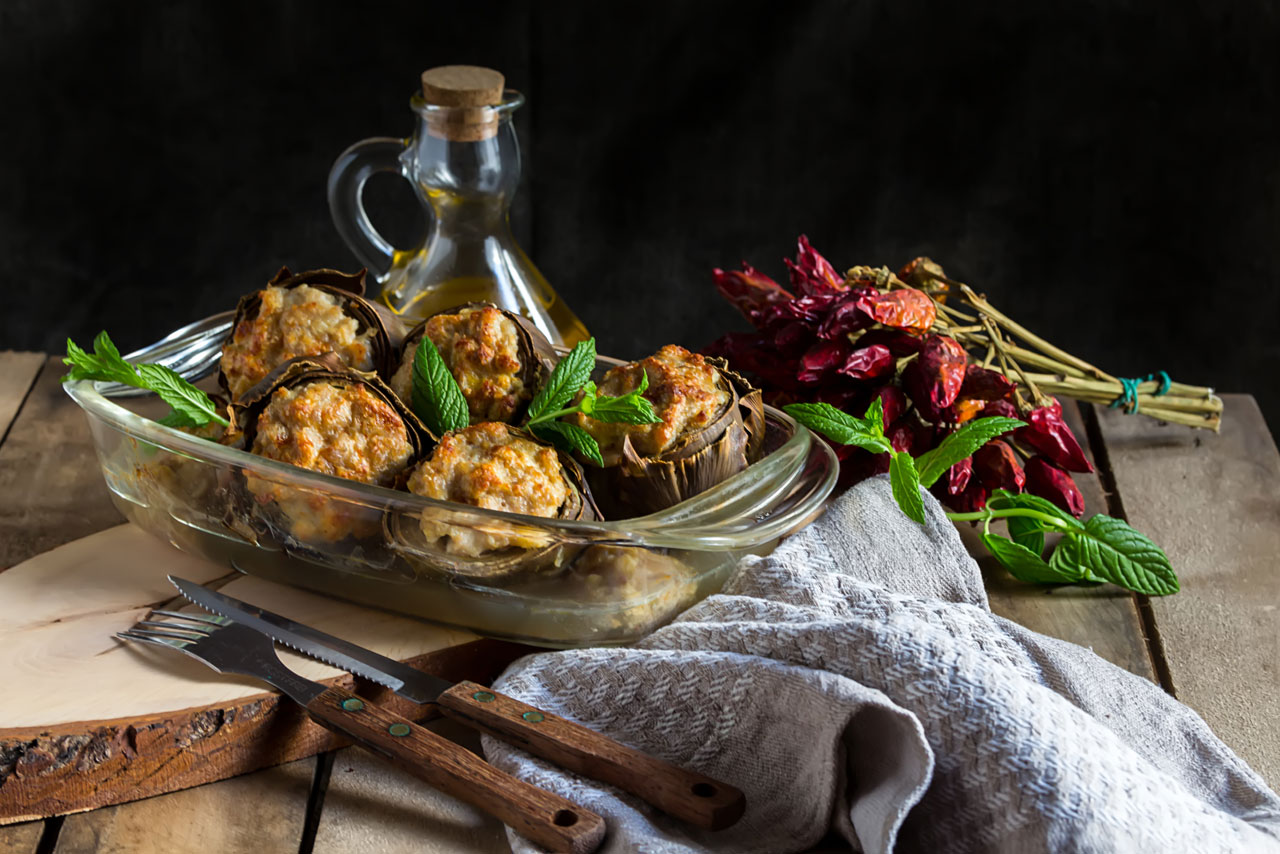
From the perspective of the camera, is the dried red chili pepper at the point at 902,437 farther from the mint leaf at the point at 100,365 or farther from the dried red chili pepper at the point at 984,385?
the mint leaf at the point at 100,365

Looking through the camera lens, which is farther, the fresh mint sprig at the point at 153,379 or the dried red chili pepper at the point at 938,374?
the dried red chili pepper at the point at 938,374

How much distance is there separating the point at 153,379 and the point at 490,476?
488 mm

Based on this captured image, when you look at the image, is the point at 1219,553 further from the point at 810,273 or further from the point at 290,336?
the point at 290,336

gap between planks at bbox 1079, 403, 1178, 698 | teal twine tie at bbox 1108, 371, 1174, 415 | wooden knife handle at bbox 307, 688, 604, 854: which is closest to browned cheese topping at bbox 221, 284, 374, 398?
wooden knife handle at bbox 307, 688, 604, 854

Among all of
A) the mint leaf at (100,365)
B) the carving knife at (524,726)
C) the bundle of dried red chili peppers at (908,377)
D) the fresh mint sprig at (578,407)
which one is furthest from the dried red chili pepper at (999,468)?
the mint leaf at (100,365)

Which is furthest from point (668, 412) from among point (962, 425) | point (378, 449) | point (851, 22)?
point (851, 22)

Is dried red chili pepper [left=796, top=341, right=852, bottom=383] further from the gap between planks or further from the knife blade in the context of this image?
the knife blade

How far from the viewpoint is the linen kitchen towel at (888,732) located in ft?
4.21

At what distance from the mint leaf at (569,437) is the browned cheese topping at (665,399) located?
2 cm

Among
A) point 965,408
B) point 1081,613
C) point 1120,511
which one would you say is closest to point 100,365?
point 965,408

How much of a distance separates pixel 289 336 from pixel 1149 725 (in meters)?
1.19

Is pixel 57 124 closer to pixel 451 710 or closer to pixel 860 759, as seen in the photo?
pixel 451 710

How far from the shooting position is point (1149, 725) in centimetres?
152

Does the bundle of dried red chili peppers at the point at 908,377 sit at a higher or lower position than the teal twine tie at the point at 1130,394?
higher
